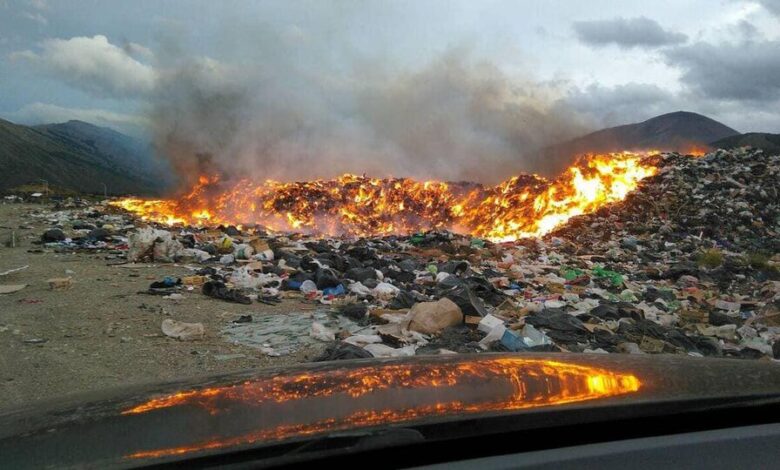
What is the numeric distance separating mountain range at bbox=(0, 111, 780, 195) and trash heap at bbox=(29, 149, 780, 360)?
14.7 feet

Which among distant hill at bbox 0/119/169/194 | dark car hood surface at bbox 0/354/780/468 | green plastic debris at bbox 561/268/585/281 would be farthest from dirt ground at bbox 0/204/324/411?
distant hill at bbox 0/119/169/194

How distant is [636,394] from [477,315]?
395 cm

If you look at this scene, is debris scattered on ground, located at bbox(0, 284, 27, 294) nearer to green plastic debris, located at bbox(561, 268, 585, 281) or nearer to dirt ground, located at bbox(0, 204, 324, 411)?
dirt ground, located at bbox(0, 204, 324, 411)

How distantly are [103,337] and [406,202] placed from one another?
12327mm

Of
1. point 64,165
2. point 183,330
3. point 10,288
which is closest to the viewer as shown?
point 183,330

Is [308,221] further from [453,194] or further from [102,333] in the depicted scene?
[102,333]

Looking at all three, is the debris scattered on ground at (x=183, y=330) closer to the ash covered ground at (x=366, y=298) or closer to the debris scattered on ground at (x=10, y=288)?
the ash covered ground at (x=366, y=298)

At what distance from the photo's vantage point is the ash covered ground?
14.6 feet

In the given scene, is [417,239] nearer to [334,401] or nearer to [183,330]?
[183,330]

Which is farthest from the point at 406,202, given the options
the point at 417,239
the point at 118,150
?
the point at 118,150

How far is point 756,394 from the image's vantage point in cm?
133

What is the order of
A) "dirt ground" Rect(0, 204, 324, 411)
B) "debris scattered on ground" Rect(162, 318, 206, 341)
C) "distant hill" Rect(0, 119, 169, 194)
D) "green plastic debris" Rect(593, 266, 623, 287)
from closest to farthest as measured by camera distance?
"dirt ground" Rect(0, 204, 324, 411) → "debris scattered on ground" Rect(162, 318, 206, 341) → "green plastic debris" Rect(593, 266, 623, 287) → "distant hill" Rect(0, 119, 169, 194)

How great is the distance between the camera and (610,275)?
8.31 m

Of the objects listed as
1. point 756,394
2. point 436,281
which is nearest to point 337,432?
point 756,394
